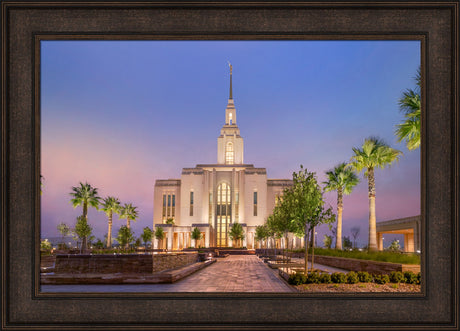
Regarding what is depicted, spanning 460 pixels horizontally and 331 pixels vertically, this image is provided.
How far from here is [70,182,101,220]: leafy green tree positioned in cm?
3969

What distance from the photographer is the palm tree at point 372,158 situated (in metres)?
25.8

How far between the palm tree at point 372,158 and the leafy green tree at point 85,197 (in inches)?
991

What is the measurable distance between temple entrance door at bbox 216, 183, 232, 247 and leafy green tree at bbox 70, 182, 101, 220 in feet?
167

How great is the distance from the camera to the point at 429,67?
25.6 feet

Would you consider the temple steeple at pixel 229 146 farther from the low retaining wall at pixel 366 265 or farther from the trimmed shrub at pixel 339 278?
the trimmed shrub at pixel 339 278

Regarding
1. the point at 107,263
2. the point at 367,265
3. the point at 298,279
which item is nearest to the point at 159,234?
the point at 367,265

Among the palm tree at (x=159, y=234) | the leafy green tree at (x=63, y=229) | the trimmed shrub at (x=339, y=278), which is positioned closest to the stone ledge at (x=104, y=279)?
the trimmed shrub at (x=339, y=278)

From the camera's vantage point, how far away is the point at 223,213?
9112 centimetres

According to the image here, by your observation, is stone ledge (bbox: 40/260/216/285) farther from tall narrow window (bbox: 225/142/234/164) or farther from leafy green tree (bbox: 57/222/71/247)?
tall narrow window (bbox: 225/142/234/164)

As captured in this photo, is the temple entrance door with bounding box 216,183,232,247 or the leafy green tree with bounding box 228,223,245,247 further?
the temple entrance door with bounding box 216,183,232,247

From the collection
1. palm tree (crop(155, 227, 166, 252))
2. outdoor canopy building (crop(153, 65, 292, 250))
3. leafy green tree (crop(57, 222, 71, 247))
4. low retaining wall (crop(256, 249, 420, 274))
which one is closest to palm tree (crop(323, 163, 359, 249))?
low retaining wall (crop(256, 249, 420, 274))

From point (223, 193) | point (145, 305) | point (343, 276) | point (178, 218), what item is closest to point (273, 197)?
point (223, 193)

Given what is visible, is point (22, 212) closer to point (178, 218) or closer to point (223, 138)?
point (178, 218)
